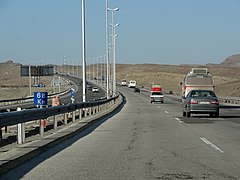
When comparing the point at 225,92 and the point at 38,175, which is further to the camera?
the point at 225,92

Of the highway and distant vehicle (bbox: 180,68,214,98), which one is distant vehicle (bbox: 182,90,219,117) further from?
distant vehicle (bbox: 180,68,214,98)

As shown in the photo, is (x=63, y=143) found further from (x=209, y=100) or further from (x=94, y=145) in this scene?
(x=209, y=100)

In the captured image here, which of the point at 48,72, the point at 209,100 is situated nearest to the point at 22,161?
the point at 209,100

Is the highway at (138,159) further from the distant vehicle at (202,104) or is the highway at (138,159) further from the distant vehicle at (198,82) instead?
the distant vehicle at (198,82)

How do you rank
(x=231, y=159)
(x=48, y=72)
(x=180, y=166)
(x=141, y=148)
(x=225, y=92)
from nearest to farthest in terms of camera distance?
1. (x=180, y=166)
2. (x=231, y=159)
3. (x=141, y=148)
4. (x=48, y=72)
5. (x=225, y=92)

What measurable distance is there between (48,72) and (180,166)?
231 ft

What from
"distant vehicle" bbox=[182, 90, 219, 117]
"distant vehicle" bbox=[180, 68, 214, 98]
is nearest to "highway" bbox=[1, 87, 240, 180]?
"distant vehicle" bbox=[182, 90, 219, 117]

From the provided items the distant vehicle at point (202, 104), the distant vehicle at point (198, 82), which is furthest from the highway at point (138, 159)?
the distant vehicle at point (198, 82)

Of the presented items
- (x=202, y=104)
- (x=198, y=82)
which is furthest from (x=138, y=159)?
(x=198, y=82)

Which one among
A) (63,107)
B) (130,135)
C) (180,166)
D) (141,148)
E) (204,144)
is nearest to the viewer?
(180,166)

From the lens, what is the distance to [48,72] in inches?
3159

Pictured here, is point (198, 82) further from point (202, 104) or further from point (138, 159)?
point (138, 159)

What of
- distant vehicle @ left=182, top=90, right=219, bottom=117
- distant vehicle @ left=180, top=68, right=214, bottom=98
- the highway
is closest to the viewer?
the highway

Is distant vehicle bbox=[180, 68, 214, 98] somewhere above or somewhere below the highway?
above
